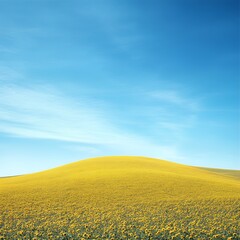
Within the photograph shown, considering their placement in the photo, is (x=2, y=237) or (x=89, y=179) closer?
(x=2, y=237)

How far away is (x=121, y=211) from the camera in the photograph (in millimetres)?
25656

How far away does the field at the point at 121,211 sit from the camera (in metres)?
21.4

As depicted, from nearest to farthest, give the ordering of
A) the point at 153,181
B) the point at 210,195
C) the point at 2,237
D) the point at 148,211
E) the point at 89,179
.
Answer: the point at 2,237 → the point at 148,211 → the point at 210,195 → the point at 153,181 → the point at 89,179

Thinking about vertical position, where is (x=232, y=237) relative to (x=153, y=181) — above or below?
below

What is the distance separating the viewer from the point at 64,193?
32.5m

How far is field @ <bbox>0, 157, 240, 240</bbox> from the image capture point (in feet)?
70.1

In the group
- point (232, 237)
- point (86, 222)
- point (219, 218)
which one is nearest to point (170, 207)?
point (219, 218)

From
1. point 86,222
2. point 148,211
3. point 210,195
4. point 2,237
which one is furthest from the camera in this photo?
point 210,195

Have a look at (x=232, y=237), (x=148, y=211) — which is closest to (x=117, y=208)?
(x=148, y=211)

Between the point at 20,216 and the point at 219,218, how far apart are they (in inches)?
742

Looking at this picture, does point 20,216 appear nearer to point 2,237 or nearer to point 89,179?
point 2,237

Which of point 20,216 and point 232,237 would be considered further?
point 20,216

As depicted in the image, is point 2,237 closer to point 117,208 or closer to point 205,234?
point 117,208

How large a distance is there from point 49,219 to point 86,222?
11.5ft
